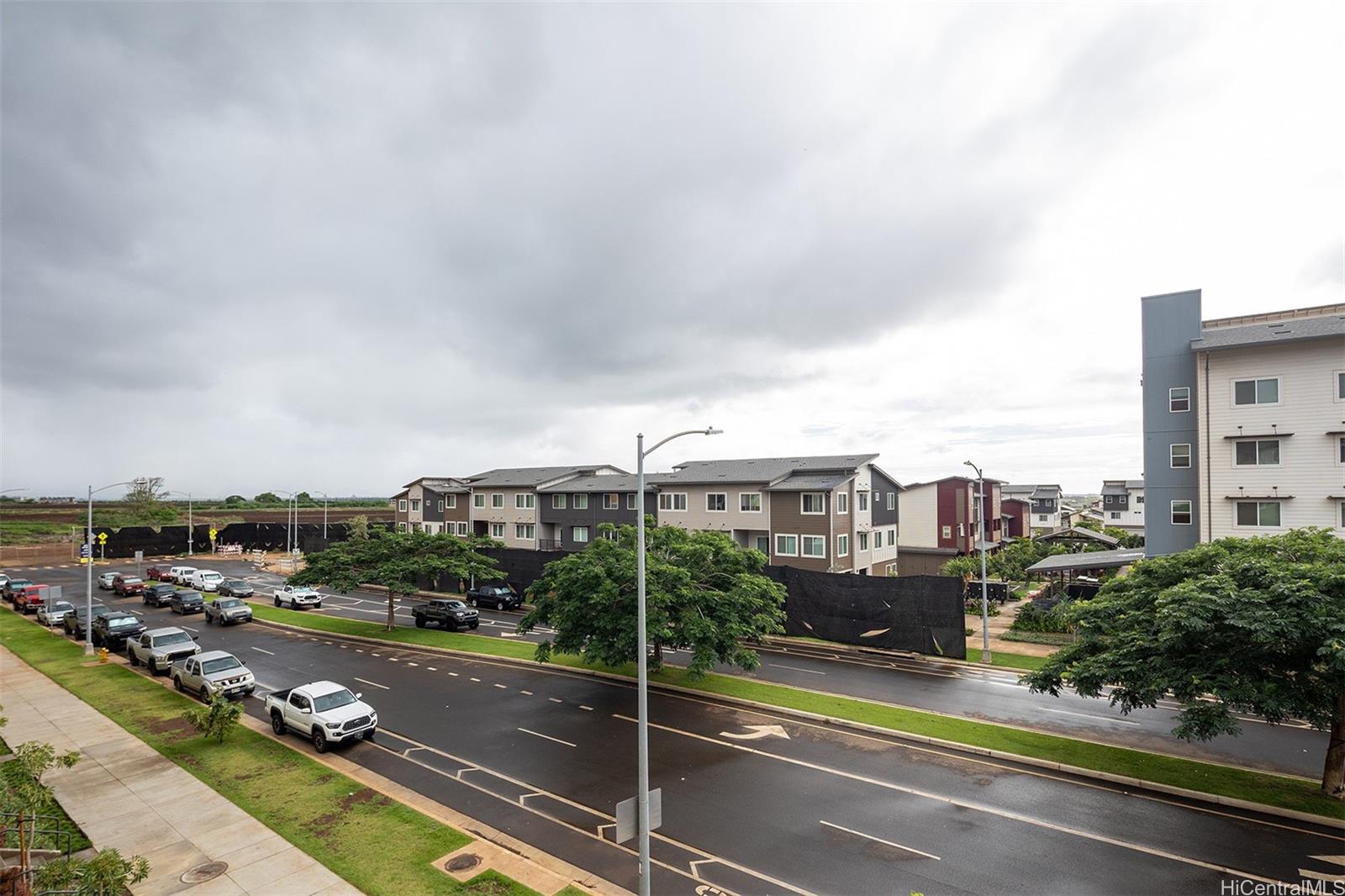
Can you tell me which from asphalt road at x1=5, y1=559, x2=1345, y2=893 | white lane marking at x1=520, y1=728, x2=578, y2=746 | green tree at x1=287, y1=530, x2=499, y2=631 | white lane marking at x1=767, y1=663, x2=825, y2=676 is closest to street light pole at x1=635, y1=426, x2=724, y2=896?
asphalt road at x1=5, y1=559, x2=1345, y2=893

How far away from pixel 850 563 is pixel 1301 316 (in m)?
29.9

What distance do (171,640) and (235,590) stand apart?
2427 cm

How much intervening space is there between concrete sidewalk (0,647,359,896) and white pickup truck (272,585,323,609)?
2752 cm

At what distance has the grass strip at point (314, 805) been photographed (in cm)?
1212

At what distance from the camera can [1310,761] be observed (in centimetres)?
1809

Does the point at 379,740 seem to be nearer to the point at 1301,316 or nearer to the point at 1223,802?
the point at 1223,802

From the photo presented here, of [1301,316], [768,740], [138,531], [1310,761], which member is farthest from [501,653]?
[138,531]

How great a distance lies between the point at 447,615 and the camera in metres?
38.9

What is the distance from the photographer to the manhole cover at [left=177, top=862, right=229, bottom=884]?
12.2m

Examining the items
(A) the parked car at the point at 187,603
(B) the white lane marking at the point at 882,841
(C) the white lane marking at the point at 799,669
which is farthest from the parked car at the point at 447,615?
(B) the white lane marking at the point at 882,841

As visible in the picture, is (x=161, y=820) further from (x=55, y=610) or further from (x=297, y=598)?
(x=297, y=598)

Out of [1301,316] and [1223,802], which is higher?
[1301,316]

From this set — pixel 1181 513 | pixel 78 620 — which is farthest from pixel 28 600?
pixel 1181 513

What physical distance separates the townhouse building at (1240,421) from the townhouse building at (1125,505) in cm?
5644
